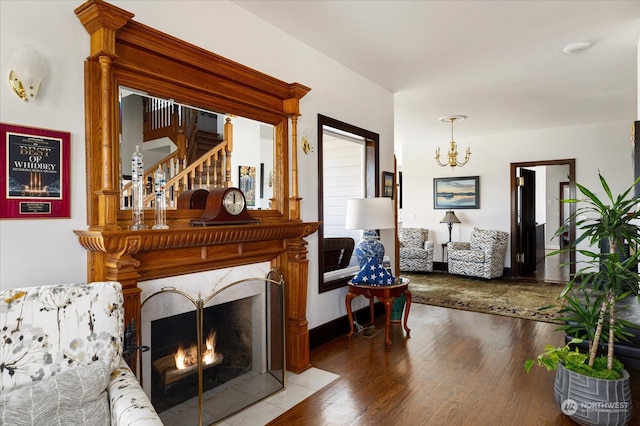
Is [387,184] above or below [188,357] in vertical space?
above

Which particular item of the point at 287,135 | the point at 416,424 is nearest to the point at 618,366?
the point at 416,424

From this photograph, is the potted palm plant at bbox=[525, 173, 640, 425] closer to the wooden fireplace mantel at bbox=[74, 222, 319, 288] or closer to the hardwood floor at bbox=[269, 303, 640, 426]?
the hardwood floor at bbox=[269, 303, 640, 426]

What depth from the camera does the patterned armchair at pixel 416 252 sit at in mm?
7516

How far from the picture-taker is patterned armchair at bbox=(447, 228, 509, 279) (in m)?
6.77

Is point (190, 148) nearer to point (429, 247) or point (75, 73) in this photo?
point (75, 73)

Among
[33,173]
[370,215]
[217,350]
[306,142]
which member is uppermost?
[306,142]

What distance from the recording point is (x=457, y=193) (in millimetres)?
→ 7801

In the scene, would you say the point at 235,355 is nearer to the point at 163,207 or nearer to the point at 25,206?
the point at 163,207

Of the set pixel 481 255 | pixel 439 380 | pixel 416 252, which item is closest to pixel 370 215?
pixel 439 380

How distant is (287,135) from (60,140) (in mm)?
1653

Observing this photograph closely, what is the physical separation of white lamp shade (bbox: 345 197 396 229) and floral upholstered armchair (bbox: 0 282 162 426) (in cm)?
236

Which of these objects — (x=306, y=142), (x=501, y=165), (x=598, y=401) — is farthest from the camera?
(x=501, y=165)

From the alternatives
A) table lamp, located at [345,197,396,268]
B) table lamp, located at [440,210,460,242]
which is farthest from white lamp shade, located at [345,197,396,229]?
table lamp, located at [440,210,460,242]

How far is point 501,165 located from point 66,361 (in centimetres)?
744
